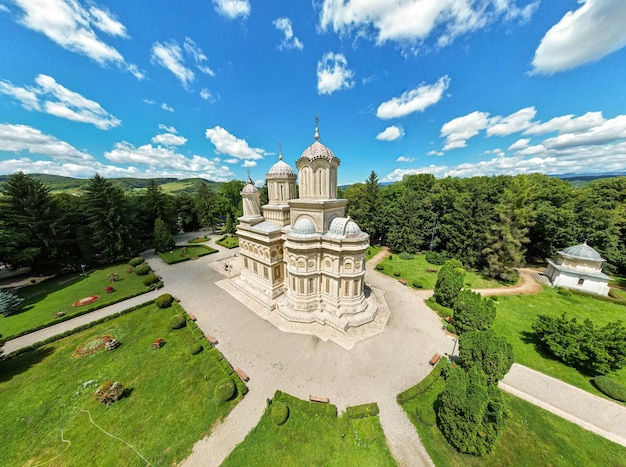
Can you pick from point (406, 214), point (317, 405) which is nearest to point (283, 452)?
point (317, 405)

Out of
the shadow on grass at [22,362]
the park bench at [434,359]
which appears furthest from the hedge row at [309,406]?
the shadow on grass at [22,362]

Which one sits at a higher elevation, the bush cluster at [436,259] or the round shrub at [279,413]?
the bush cluster at [436,259]

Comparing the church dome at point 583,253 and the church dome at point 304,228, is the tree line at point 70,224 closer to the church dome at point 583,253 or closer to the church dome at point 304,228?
the church dome at point 304,228

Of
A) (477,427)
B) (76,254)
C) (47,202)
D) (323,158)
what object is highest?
(323,158)

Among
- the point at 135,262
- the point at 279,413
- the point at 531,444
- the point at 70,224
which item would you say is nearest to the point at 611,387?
the point at 531,444

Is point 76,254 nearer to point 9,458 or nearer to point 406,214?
point 9,458

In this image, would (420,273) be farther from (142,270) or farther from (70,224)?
(70,224)

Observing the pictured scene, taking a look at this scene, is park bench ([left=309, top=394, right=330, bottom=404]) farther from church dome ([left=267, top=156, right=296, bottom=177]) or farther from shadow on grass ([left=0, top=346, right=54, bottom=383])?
shadow on grass ([left=0, top=346, right=54, bottom=383])
